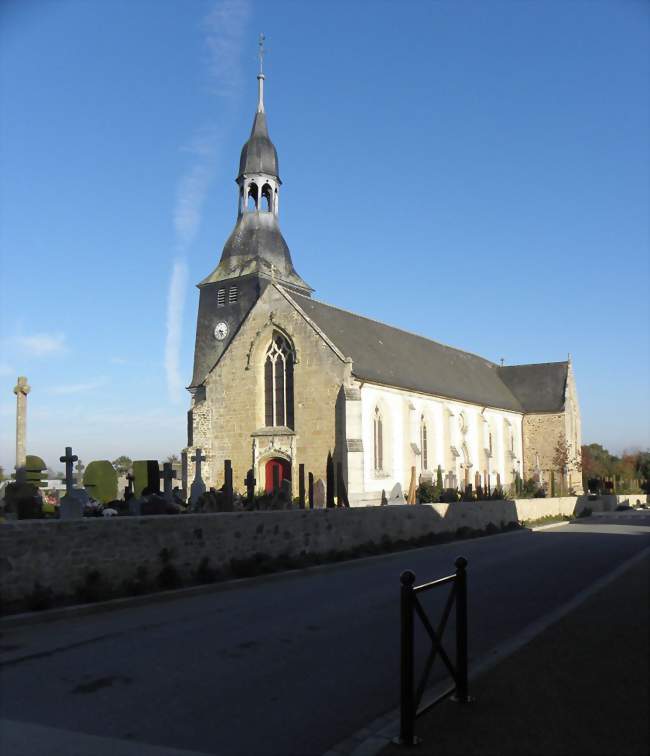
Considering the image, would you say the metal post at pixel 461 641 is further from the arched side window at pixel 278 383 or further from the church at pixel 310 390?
the arched side window at pixel 278 383

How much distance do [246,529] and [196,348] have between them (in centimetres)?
3413

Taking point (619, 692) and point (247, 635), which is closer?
point (619, 692)

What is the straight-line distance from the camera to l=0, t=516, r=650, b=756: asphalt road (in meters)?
5.58

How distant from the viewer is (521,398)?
5353 centimetres

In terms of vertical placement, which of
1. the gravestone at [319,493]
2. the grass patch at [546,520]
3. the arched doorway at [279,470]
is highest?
the arched doorway at [279,470]

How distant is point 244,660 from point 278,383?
25261 millimetres

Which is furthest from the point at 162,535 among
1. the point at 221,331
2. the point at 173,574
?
the point at 221,331

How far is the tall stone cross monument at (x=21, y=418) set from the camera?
1994 centimetres

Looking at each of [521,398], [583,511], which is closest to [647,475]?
[521,398]

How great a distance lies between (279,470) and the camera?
A: 104 feet

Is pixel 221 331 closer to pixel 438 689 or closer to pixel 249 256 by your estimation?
pixel 249 256

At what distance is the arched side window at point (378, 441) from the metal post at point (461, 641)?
26.1m

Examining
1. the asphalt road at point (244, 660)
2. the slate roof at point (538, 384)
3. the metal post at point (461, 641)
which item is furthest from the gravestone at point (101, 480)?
the slate roof at point (538, 384)

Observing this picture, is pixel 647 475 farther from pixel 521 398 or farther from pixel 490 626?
pixel 490 626
